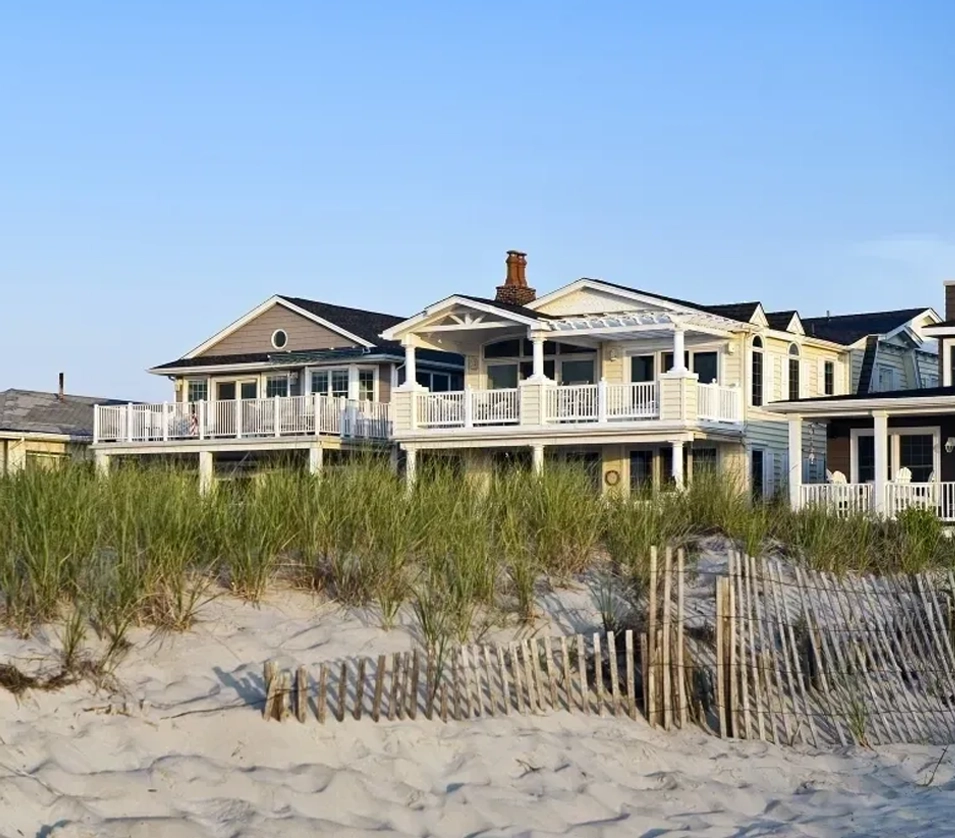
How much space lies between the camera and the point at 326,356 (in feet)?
126

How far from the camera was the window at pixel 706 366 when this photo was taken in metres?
33.5

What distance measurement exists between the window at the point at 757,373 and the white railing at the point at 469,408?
509 cm

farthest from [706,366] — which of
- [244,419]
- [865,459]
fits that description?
[244,419]

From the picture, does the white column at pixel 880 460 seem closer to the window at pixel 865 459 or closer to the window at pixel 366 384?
the window at pixel 865 459

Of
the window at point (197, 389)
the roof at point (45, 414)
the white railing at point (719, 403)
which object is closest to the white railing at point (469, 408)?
the white railing at point (719, 403)

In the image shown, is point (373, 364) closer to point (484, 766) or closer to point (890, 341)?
point (890, 341)

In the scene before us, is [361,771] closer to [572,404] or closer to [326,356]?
[572,404]

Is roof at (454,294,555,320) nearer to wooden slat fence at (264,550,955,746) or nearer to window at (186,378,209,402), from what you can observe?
window at (186,378,209,402)

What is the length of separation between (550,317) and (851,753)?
23.0m

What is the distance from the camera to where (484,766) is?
1062 cm

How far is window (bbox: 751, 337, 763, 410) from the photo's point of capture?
33.4 m

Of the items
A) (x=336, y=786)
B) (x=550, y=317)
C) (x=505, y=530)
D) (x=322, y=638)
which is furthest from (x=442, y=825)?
(x=550, y=317)

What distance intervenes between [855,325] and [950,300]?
2.95m

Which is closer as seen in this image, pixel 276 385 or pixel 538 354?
pixel 538 354
